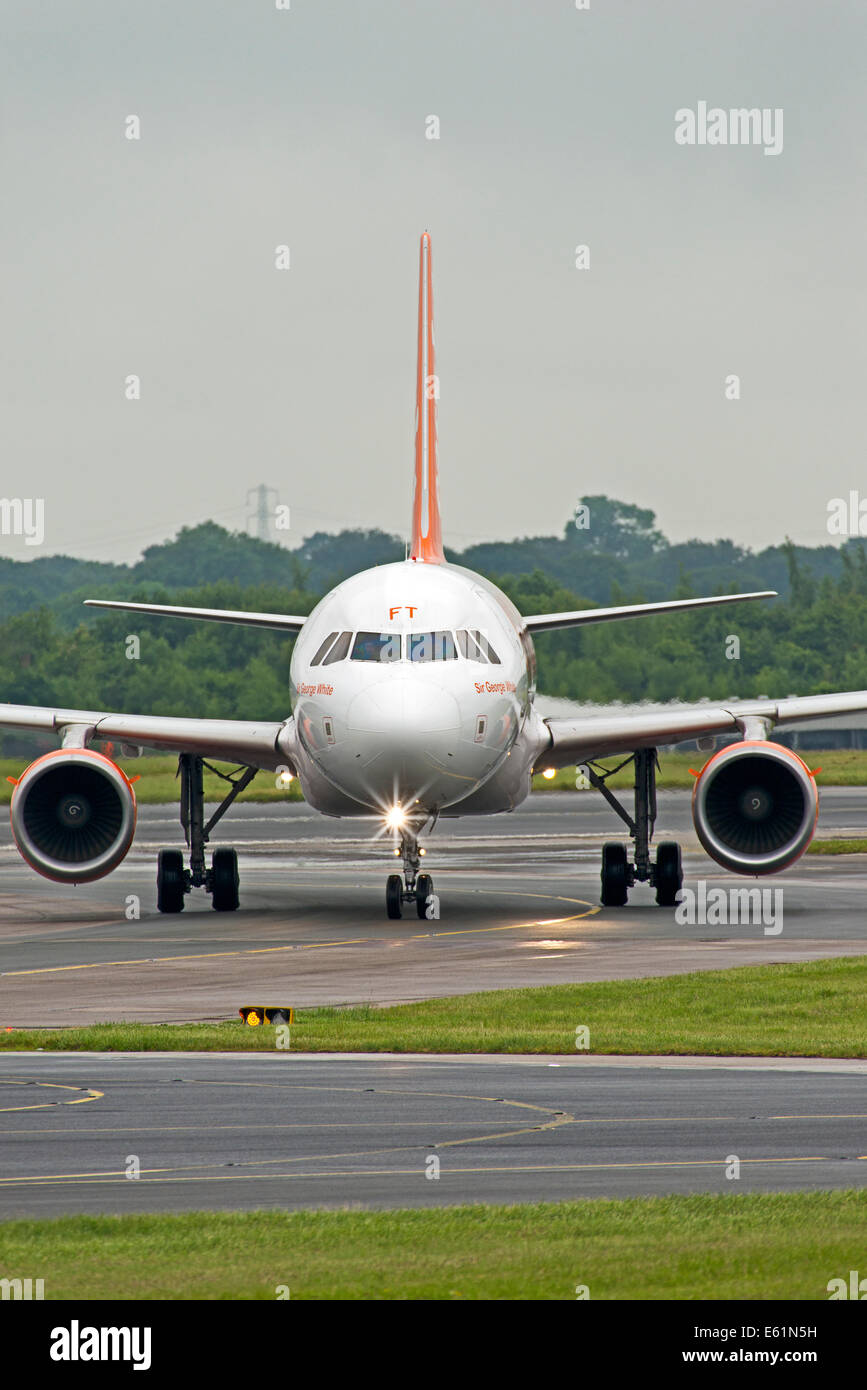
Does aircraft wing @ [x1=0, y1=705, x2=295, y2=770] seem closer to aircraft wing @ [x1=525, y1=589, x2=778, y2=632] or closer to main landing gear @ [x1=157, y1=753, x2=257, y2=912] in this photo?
main landing gear @ [x1=157, y1=753, x2=257, y2=912]

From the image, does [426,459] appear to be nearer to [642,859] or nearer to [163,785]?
[642,859]

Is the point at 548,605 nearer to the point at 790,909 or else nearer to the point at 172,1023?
the point at 790,909

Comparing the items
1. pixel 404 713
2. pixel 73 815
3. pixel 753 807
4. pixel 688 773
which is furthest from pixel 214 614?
pixel 688 773

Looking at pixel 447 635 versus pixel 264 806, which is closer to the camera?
pixel 447 635

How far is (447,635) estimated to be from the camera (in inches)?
1103

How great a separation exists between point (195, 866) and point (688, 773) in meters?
27.5

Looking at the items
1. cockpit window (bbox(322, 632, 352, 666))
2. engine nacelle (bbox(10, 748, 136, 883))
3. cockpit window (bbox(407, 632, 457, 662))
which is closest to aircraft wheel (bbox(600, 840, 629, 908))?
cockpit window (bbox(407, 632, 457, 662))

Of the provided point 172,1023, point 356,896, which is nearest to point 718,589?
point 356,896

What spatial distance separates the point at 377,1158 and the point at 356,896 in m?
20.9

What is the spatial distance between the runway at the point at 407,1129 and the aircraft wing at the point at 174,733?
13.7m

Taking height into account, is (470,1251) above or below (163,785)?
below

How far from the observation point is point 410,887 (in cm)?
2981

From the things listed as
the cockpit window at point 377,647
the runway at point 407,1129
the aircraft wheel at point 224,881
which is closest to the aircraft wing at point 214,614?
the aircraft wheel at point 224,881

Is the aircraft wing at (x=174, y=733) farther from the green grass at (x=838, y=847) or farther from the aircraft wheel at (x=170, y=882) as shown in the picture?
the green grass at (x=838, y=847)
